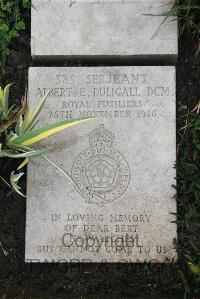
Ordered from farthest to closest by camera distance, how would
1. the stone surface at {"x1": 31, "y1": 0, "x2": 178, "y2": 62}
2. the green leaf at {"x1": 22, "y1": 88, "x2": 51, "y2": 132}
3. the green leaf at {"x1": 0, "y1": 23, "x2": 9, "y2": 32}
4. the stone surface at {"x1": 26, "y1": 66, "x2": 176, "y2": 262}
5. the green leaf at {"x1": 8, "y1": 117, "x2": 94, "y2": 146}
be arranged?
the green leaf at {"x1": 0, "y1": 23, "x2": 9, "y2": 32}
the stone surface at {"x1": 31, "y1": 0, "x2": 178, "y2": 62}
the stone surface at {"x1": 26, "y1": 66, "x2": 176, "y2": 262}
the green leaf at {"x1": 22, "y1": 88, "x2": 51, "y2": 132}
the green leaf at {"x1": 8, "y1": 117, "x2": 94, "y2": 146}

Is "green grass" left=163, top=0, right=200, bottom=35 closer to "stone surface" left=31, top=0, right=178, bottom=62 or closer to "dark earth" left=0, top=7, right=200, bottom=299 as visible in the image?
"stone surface" left=31, top=0, right=178, bottom=62

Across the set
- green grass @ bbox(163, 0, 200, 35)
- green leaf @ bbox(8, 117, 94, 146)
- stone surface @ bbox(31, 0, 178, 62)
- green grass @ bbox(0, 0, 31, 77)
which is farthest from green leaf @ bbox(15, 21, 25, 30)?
green grass @ bbox(163, 0, 200, 35)

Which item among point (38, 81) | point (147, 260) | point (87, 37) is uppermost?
point (87, 37)

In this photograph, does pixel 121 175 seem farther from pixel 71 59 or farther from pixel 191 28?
pixel 191 28

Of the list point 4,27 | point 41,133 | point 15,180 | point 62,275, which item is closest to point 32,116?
point 41,133

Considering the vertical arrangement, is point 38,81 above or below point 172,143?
above

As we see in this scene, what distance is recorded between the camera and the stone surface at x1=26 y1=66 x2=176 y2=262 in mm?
3457

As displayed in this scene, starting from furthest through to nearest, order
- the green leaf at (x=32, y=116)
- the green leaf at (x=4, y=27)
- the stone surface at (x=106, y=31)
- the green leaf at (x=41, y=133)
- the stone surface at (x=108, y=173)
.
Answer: the green leaf at (x=4, y=27) < the stone surface at (x=106, y=31) < the stone surface at (x=108, y=173) < the green leaf at (x=32, y=116) < the green leaf at (x=41, y=133)

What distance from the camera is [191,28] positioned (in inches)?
145

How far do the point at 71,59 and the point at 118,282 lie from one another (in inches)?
61.3

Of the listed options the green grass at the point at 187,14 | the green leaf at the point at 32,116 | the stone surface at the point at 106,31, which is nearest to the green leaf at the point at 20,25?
the stone surface at the point at 106,31

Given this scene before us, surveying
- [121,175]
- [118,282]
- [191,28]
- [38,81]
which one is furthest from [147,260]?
[191,28]

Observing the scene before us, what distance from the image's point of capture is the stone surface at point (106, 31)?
3584mm

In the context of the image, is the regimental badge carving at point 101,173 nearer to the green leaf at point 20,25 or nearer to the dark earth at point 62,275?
the dark earth at point 62,275
